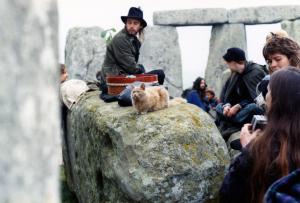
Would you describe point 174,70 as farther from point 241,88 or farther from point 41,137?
point 41,137

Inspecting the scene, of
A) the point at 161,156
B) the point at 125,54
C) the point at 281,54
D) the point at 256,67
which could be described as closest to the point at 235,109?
the point at 256,67

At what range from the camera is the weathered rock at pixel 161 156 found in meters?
4.48

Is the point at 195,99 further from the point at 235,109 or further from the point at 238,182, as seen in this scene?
the point at 238,182

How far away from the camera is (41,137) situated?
0.74 m

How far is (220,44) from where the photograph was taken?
17016 mm

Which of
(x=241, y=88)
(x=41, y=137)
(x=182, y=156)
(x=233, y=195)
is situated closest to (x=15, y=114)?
(x=41, y=137)

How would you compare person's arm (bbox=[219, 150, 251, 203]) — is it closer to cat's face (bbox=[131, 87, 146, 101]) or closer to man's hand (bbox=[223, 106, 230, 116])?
cat's face (bbox=[131, 87, 146, 101])

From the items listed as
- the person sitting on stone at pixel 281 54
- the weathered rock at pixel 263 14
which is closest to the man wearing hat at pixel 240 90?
the person sitting on stone at pixel 281 54

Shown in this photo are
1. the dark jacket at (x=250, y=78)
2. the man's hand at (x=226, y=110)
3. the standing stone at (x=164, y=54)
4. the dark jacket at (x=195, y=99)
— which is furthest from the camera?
the standing stone at (x=164, y=54)

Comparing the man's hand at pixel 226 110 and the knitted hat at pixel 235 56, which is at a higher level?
the knitted hat at pixel 235 56

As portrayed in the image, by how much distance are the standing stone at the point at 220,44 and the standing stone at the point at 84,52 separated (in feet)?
11.2

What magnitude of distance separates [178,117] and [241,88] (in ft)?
2.89

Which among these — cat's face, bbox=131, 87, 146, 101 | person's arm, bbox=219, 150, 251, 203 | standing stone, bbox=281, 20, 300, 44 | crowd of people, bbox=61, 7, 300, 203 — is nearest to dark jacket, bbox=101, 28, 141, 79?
crowd of people, bbox=61, 7, 300, 203

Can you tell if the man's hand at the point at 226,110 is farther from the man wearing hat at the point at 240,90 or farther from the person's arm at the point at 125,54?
the person's arm at the point at 125,54
